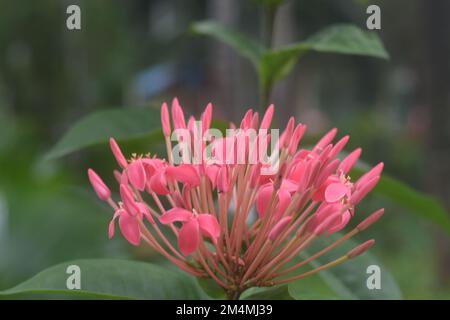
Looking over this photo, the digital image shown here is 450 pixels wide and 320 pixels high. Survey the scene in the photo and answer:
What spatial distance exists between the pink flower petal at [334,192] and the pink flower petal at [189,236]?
0.13 m

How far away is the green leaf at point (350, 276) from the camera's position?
0.86 m

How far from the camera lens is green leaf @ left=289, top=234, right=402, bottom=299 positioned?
86cm

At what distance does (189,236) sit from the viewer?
2.11 ft

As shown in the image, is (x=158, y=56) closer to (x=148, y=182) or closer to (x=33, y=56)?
(x=33, y=56)

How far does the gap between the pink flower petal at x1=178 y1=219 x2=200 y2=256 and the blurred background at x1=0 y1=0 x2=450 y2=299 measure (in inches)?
15.2

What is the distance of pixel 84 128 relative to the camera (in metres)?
0.94

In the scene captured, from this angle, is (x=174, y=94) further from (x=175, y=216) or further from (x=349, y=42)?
(x=175, y=216)

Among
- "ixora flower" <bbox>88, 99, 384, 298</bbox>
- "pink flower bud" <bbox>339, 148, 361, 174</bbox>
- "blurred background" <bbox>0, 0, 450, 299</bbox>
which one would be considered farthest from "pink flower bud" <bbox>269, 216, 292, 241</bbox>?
"blurred background" <bbox>0, 0, 450, 299</bbox>

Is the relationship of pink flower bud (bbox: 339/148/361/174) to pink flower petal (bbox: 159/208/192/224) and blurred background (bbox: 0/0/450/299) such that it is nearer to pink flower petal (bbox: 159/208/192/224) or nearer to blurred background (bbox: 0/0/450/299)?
pink flower petal (bbox: 159/208/192/224)

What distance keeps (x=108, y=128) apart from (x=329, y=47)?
0.31 m

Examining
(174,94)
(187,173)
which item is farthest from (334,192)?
(174,94)

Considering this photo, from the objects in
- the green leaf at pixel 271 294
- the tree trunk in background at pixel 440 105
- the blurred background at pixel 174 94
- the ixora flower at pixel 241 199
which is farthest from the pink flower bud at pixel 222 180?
the tree trunk in background at pixel 440 105

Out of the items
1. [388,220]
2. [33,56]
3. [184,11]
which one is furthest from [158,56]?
[388,220]
